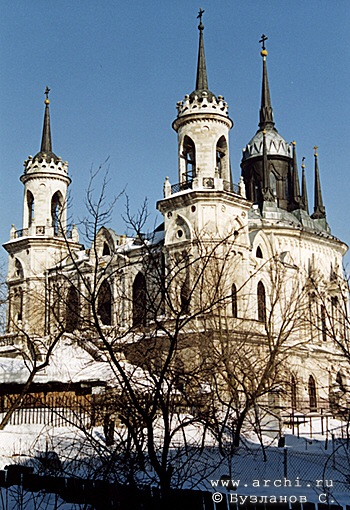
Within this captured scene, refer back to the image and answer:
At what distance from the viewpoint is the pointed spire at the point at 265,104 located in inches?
2338

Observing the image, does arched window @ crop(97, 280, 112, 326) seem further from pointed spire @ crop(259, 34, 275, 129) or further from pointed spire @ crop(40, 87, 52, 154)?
pointed spire @ crop(259, 34, 275, 129)

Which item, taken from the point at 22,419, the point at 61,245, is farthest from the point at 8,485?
the point at 61,245

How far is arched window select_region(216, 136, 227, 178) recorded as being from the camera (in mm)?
41750

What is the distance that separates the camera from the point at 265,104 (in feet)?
198

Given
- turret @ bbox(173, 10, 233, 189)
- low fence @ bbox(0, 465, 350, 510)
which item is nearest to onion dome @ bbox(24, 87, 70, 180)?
turret @ bbox(173, 10, 233, 189)

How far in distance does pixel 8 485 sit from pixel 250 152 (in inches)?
1852

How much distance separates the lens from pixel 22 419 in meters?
21.5

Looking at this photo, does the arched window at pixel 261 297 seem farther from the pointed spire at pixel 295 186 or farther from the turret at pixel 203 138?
the pointed spire at pixel 295 186

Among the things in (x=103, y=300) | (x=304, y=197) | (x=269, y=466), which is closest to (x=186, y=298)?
(x=103, y=300)

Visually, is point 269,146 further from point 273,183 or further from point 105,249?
point 105,249

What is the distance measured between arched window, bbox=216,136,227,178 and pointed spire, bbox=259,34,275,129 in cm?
1779

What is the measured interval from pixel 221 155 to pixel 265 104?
19444 millimetres

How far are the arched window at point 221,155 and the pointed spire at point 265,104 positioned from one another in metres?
17.8

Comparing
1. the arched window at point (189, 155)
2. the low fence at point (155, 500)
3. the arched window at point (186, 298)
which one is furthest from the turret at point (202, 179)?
the low fence at point (155, 500)
